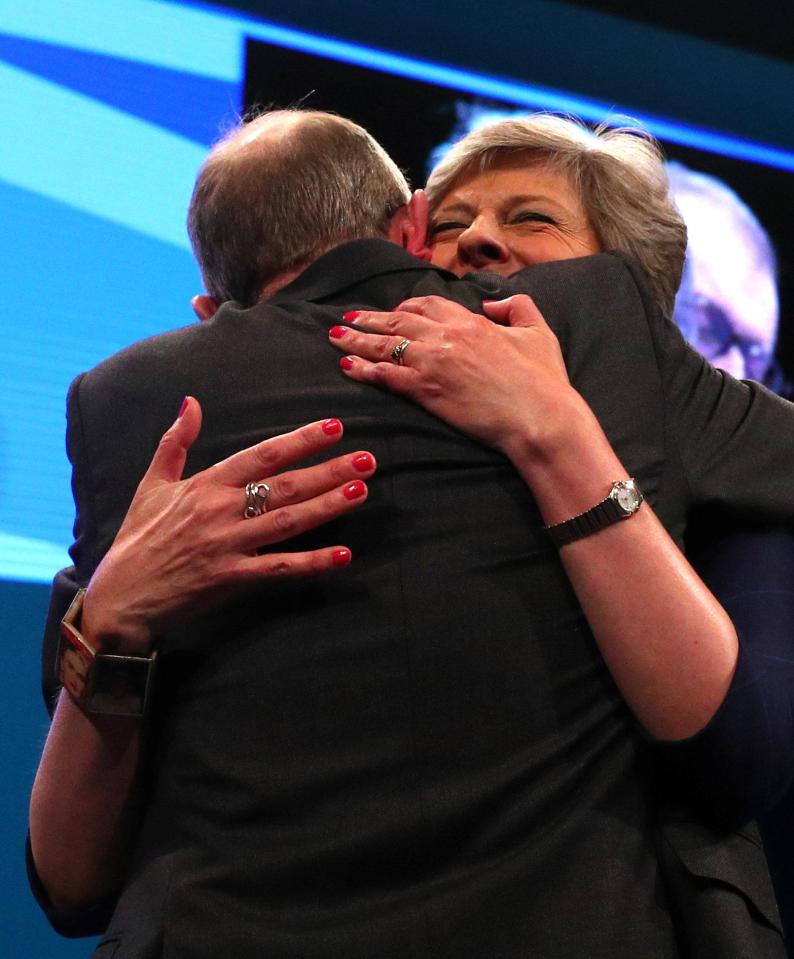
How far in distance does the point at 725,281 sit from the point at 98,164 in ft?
5.68

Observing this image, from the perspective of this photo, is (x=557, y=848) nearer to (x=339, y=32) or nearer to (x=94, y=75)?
(x=94, y=75)

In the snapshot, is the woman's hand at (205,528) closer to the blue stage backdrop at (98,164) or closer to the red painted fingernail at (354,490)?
the red painted fingernail at (354,490)

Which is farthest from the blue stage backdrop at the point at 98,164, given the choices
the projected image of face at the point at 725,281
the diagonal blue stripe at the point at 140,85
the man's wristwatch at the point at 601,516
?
the man's wristwatch at the point at 601,516

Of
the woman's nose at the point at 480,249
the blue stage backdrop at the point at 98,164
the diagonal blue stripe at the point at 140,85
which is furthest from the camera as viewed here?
the diagonal blue stripe at the point at 140,85

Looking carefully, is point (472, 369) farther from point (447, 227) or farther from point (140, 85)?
point (140, 85)

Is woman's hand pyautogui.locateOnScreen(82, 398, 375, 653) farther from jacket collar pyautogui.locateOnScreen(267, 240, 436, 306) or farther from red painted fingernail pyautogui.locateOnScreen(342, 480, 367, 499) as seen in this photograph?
jacket collar pyautogui.locateOnScreen(267, 240, 436, 306)

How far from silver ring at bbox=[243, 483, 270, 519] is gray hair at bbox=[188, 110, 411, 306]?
35 cm

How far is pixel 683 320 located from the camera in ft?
11.3

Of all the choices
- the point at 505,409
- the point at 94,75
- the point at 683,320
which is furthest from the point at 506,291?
the point at 683,320

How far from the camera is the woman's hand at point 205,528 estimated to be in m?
1.32

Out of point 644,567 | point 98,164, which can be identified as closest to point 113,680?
point 644,567

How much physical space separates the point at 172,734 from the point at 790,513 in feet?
2.54

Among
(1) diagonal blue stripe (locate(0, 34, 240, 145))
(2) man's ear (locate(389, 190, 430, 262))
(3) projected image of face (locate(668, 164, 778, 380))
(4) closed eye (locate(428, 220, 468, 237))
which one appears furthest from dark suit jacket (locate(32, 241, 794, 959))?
(3) projected image of face (locate(668, 164, 778, 380))

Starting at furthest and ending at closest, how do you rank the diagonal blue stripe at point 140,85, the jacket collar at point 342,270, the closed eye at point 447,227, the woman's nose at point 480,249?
1. the diagonal blue stripe at point 140,85
2. the closed eye at point 447,227
3. the woman's nose at point 480,249
4. the jacket collar at point 342,270
